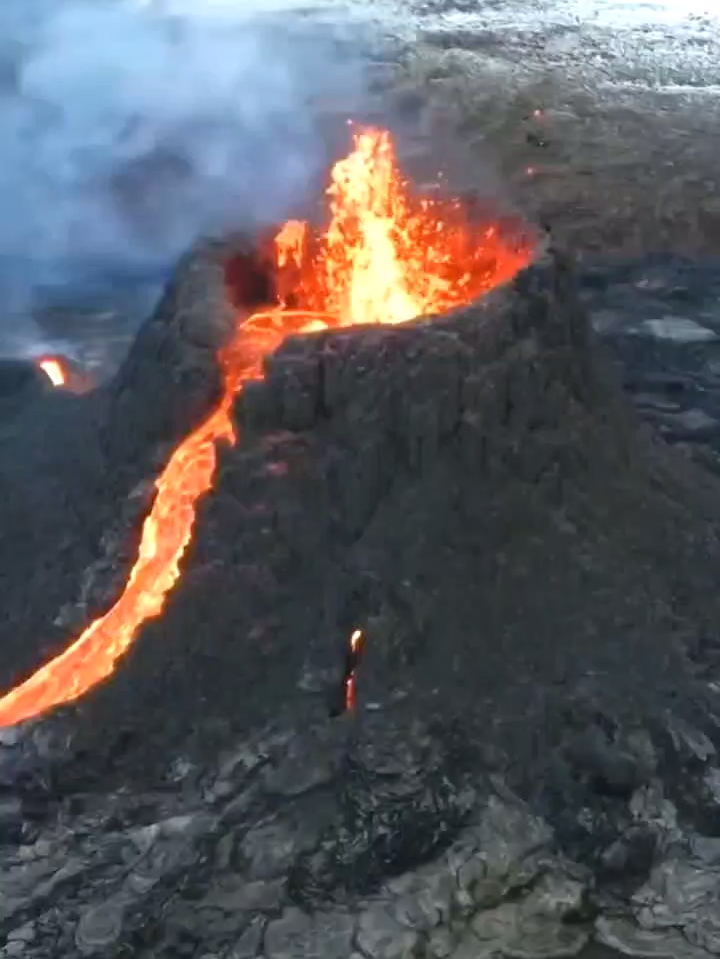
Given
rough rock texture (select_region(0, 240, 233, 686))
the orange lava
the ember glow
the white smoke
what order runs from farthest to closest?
the white smoke < the orange lava < rough rock texture (select_region(0, 240, 233, 686)) < the ember glow

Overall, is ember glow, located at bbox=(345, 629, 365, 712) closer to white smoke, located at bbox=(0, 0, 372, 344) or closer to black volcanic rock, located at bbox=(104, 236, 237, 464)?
black volcanic rock, located at bbox=(104, 236, 237, 464)

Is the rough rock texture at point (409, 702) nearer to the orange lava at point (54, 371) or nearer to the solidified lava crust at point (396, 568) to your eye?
the solidified lava crust at point (396, 568)

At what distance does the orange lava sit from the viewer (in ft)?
42.2

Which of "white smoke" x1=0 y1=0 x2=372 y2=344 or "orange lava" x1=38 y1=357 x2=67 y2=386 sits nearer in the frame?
"orange lava" x1=38 y1=357 x2=67 y2=386

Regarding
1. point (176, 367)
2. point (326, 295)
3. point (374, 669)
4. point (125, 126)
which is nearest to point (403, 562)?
point (374, 669)

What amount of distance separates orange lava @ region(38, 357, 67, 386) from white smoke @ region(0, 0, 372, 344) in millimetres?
3418

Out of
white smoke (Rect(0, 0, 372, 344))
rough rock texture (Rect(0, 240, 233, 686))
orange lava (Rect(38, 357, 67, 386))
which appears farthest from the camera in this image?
white smoke (Rect(0, 0, 372, 344))

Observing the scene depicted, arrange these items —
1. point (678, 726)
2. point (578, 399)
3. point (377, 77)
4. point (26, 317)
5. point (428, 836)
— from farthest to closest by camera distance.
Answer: point (377, 77) < point (26, 317) < point (578, 399) < point (678, 726) < point (428, 836)

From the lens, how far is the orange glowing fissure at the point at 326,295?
26.6 ft

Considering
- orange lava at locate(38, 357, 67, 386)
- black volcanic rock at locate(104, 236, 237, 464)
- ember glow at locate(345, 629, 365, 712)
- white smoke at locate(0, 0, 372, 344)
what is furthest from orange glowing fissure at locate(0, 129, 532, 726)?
white smoke at locate(0, 0, 372, 344)

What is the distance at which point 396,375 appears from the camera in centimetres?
795

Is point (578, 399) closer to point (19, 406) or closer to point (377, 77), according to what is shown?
point (19, 406)

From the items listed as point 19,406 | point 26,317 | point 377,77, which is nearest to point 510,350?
point 19,406

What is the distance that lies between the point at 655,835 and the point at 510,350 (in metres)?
2.85
